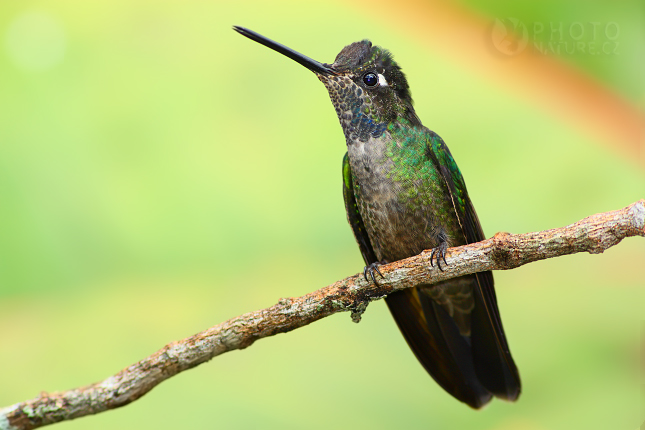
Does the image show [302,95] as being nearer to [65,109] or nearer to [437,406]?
[65,109]

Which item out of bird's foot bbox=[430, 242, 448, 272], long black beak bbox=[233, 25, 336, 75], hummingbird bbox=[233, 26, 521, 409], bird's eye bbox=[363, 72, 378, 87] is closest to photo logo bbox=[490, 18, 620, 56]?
hummingbird bbox=[233, 26, 521, 409]

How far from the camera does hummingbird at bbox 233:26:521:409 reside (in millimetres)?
3020

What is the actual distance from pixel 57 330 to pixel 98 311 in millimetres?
314

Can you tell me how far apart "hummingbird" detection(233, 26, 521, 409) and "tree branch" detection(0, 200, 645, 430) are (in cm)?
16

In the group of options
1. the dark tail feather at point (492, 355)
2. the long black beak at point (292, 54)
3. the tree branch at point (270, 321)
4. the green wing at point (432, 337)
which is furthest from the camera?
the green wing at point (432, 337)

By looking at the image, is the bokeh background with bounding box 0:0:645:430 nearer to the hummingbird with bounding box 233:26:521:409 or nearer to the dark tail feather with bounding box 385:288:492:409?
the dark tail feather with bounding box 385:288:492:409

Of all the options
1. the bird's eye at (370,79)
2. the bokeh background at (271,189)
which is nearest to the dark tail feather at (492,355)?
the bokeh background at (271,189)

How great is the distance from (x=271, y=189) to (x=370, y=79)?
1763 millimetres

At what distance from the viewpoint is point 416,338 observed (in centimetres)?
349

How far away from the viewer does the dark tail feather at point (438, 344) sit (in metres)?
3.43

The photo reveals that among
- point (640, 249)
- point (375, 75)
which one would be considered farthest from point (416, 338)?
point (640, 249)

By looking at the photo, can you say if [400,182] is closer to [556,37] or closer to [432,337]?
[432,337]

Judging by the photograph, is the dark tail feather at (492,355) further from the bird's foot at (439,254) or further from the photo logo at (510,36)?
the photo logo at (510,36)

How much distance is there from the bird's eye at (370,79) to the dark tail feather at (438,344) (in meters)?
1.21
